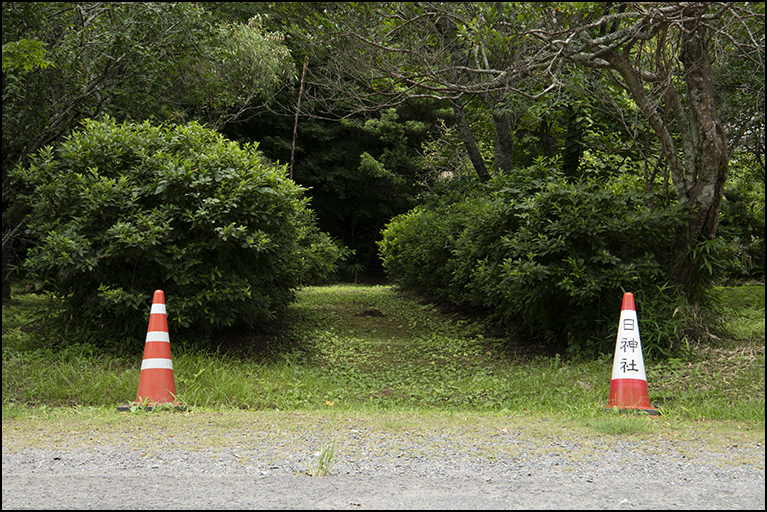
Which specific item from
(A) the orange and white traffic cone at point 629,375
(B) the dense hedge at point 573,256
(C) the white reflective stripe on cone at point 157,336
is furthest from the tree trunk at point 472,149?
(C) the white reflective stripe on cone at point 157,336

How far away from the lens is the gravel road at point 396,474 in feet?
8.30

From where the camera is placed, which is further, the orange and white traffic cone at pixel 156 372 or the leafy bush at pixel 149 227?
the leafy bush at pixel 149 227

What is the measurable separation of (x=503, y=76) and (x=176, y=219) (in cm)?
400

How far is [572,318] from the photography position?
666cm

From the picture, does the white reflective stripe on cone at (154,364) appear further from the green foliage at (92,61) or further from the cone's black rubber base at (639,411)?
the green foliage at (92,61)

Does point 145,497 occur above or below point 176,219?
below

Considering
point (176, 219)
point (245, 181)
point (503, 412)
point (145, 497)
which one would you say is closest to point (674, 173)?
point (503, 412)

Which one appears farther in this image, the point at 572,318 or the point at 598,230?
the point at 572,318

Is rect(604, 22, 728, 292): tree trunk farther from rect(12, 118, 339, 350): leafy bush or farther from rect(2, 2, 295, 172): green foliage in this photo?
rect(2, 2, 295, 172): green foliage

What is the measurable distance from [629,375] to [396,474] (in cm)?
263

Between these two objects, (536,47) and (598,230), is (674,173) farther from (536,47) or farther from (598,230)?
(536,47)

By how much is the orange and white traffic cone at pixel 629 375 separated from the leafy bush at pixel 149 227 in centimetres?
367

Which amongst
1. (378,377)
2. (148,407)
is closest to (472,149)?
(378,377)

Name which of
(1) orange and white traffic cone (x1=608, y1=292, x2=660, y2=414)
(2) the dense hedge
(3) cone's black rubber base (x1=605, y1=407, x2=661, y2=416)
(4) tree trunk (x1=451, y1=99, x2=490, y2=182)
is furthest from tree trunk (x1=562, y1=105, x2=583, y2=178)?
(3) cone's black rubber base (x1=605, y1=407, x2=661, y2=416)
